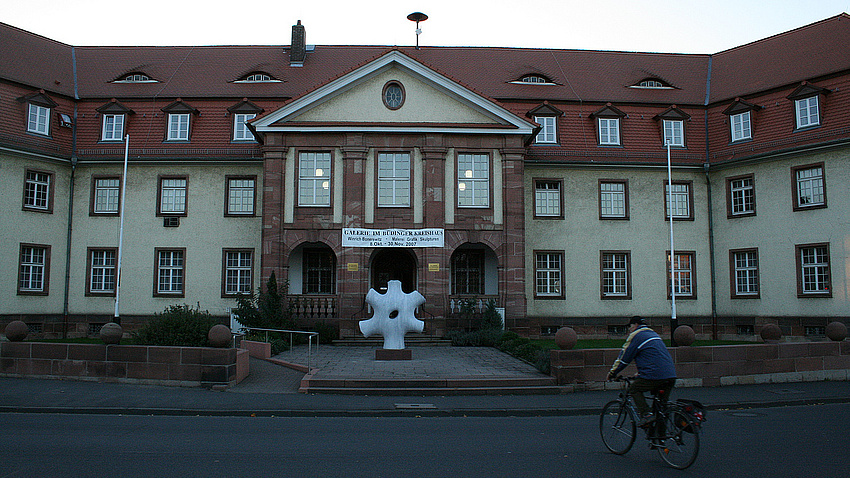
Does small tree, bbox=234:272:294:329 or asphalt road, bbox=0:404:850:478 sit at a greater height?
small tree, bbox=234:272:294:329

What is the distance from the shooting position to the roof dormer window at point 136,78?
30078mm

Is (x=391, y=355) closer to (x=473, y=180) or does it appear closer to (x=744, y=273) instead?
(x=473, y=180)

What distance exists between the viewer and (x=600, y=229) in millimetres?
28078

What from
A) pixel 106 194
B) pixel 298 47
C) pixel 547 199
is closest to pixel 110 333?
pixel 106 194

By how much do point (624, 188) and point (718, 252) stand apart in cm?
477

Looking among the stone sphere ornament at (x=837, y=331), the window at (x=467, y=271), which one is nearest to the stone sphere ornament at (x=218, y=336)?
the window at (x=467, y=271)

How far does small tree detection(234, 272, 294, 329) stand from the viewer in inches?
893

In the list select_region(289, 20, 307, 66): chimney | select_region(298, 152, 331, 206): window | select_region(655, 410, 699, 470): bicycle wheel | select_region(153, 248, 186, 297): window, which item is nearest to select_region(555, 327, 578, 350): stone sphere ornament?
select_region(655, 410, 699, 470): bicycle wheel

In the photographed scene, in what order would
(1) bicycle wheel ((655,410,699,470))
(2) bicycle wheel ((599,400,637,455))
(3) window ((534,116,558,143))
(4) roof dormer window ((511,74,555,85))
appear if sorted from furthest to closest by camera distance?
(4) roof dormer window ((511,74,555,85)) < (3) window ((534,116,558,143)) < (2) bicycle wheel ((599,400,637,455)) < (1) bicycle wheel ((655,410,699,470))

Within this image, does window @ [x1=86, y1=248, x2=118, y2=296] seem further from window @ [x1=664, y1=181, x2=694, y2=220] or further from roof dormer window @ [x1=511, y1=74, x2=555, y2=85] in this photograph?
window @ [x1=664, y1=181, x2=694, y2=220]

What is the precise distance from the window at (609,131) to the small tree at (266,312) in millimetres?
15105

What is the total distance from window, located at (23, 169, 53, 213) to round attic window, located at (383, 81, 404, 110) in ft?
46.1

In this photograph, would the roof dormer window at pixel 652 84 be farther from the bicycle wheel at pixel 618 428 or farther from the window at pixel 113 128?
the bicycle wheel at pixel 618 428

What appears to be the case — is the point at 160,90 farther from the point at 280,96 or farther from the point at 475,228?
the point at 475,228
